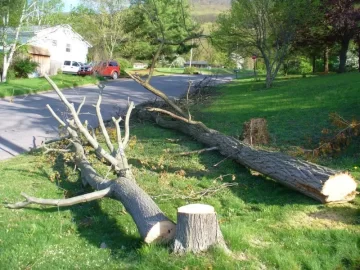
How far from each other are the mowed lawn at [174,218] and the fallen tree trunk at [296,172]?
0.52ft

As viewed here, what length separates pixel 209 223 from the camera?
4555mm

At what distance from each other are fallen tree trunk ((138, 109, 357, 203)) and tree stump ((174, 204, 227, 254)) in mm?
1960

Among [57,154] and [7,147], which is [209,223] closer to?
[57,154]

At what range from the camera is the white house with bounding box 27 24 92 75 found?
45.7 metres

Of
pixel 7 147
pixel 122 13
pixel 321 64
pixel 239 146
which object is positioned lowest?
pixel 7 147

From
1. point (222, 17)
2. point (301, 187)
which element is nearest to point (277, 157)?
point (301, 187)

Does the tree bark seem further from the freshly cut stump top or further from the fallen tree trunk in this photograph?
the fallen tree trunk

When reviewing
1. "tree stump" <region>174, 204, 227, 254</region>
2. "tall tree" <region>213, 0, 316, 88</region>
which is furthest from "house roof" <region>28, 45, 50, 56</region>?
"tree stump" <region>174, 204, 227, 254</region>

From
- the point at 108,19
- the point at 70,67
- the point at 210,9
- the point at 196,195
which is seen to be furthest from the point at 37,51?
the point at 196,195

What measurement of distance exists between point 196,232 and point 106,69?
36.8 metres

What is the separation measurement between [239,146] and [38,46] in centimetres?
3967

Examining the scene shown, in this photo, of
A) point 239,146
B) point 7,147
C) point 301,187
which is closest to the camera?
point 301,187

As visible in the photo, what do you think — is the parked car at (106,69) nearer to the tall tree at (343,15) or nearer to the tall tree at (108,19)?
the tall tree at (108,19)

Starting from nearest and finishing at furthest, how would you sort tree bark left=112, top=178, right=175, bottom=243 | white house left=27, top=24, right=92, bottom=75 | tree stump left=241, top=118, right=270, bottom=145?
tree bark left=112, top=178, right=175, bottom=243, tree stump left=241, top=118, right=270, bottom=145, white house left=27, top=24, right=92, bottom=75
